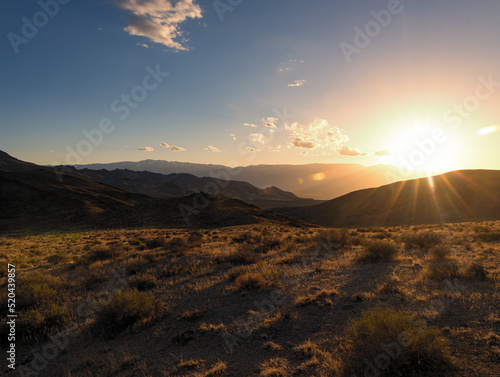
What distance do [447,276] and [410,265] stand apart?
6.51 ft

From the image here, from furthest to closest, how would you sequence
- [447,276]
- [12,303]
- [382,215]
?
[382,215] → [447,276] → [12,303]

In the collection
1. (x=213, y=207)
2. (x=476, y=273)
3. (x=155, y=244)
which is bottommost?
(x=213, y=207)

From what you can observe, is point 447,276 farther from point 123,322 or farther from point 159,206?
point 159,206

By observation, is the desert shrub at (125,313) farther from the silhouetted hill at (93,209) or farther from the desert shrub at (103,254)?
the silhouetted hill at (93,209)

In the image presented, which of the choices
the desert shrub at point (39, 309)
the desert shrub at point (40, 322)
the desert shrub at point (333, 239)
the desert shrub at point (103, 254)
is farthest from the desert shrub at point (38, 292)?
the desert shrub at point (333, 239)

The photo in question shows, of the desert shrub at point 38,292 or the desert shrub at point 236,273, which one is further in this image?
the desert shrub at point 236,273

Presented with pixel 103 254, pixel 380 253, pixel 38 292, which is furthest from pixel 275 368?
pixel 103 254

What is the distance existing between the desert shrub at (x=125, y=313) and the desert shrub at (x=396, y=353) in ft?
17.5

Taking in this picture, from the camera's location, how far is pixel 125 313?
6.74 meters

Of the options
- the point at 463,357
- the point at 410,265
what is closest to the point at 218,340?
the point at 463,357

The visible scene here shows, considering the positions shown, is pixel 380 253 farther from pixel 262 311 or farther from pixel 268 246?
pixel 262 311

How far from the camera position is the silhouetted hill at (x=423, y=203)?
45.2m

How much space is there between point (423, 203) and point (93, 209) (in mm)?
70350

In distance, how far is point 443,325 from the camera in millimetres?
5484
